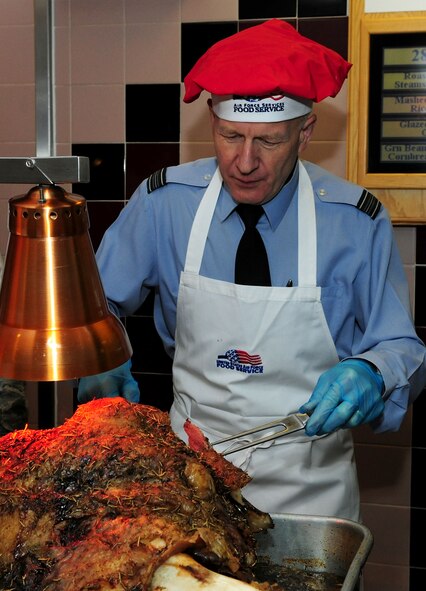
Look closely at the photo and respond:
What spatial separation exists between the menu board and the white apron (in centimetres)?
81

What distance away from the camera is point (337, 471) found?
2.38 m

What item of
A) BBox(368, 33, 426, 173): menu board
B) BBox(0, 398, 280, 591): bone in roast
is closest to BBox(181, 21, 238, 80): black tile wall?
BBox(368, 33, 426, 173): menu board

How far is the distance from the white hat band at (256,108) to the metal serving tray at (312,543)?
104 cm

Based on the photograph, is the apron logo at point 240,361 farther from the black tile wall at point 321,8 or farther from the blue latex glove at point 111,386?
the black tile wall at point 321,8

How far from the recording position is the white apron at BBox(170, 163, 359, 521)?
2.32 metres

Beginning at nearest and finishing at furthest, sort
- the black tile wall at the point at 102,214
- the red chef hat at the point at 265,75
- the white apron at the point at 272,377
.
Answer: the red chef hat at the point at 265,75, the white apron at the point at 272,377, the black tile wall at the point at 102,214

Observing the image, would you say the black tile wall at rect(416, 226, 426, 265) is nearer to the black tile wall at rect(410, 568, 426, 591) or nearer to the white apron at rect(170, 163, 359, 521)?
the white apron at rect(170, 163, 359, 521)

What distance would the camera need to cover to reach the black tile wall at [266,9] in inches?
122

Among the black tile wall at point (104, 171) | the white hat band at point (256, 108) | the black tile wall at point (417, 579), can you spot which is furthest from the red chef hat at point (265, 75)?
the black tile wall at point (417, 579)

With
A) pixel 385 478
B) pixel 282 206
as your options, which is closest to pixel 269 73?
pixel 282 206

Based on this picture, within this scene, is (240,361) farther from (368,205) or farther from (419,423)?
(419,423)

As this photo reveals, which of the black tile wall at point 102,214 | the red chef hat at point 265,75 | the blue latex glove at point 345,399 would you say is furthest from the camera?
the black tile wall at point 102,214

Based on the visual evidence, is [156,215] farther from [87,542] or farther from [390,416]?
[87,542]

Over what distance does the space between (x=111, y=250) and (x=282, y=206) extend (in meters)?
0.52
